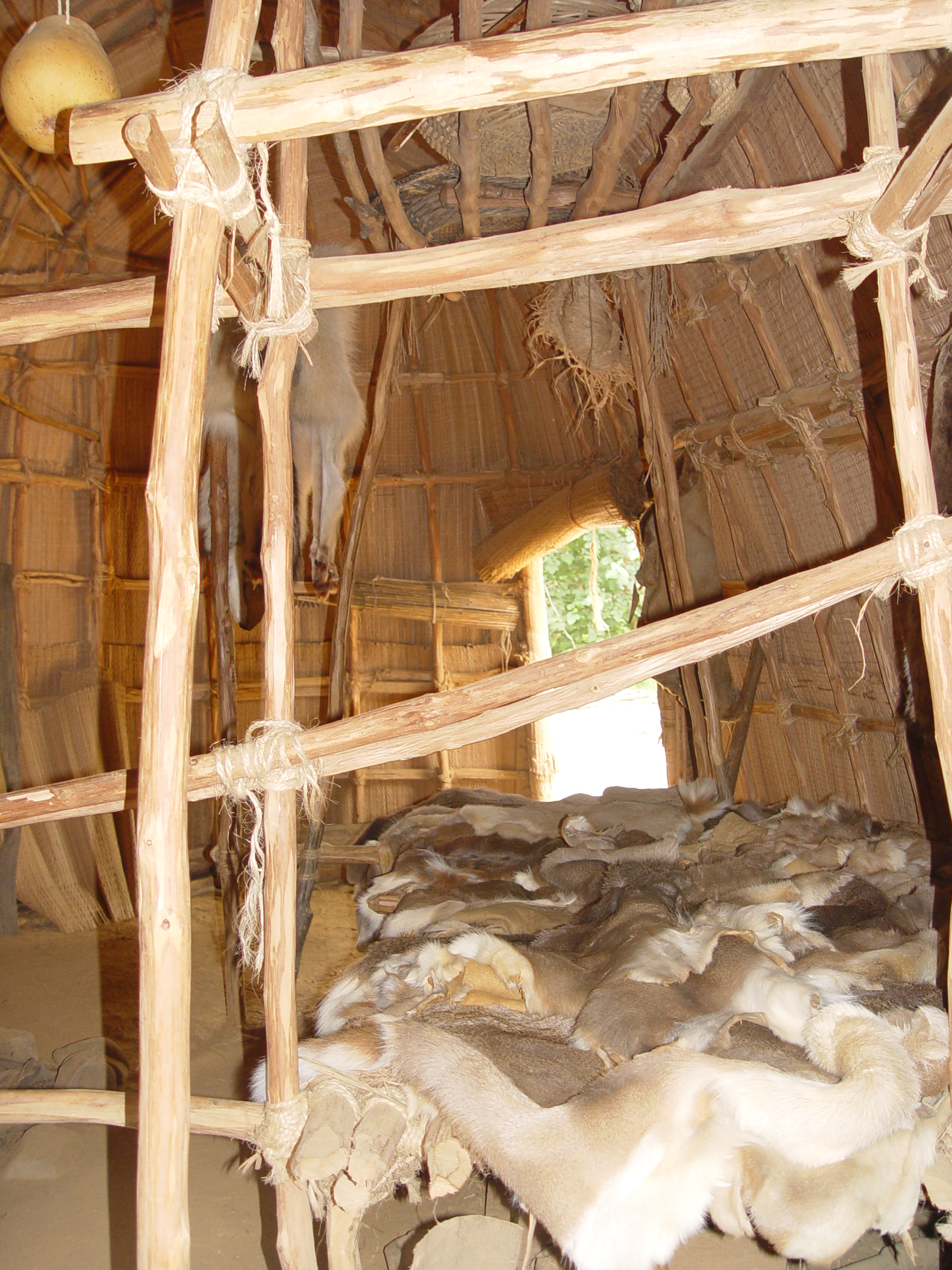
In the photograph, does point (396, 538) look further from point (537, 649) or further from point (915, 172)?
point (915, 172)

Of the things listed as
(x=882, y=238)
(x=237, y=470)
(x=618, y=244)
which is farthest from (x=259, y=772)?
(x=237, y=470)

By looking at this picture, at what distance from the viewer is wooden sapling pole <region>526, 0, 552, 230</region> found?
194cm

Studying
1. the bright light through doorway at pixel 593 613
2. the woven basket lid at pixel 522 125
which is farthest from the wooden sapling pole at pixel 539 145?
the bright light through doorway at pixel 593 613

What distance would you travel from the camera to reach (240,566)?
282cm

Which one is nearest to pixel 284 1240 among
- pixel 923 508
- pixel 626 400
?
pixel 923 508

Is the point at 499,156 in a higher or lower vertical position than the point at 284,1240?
higher

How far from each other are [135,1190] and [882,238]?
2.39 metres

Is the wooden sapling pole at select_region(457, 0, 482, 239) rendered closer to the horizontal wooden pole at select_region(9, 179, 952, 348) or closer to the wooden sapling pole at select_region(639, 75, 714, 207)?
the wooden sapling pole at select_region(639, 75, 714, 207)

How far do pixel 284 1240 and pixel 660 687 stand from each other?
10.9 ft

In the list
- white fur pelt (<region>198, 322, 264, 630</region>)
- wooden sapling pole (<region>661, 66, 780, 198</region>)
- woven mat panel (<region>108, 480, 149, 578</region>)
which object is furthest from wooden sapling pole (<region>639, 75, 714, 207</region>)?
woven mat panel (<region>108, 480, 149, 578</region>)

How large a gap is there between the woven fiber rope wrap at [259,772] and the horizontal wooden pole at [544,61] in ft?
2.78

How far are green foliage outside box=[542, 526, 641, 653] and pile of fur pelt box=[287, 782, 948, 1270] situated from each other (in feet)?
23.4

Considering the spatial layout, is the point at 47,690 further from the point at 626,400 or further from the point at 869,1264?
the point at 869,1264

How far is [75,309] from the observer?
1513mm
